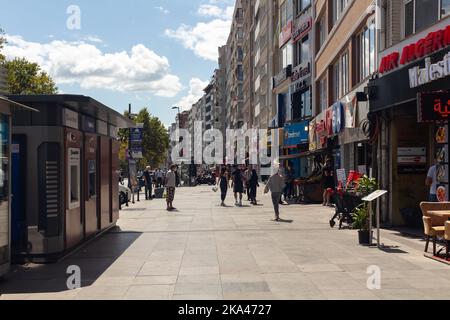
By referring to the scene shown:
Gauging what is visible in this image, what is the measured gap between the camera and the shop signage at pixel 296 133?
34.2 m

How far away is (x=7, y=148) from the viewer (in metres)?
8.84

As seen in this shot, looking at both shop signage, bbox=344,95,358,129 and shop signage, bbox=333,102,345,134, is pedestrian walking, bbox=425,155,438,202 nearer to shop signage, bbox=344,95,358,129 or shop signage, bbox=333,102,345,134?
shop signage, bbox=344,95,358,129

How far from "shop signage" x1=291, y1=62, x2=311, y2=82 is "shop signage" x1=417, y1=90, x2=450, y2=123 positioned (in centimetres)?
2255

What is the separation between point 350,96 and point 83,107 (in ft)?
38.9

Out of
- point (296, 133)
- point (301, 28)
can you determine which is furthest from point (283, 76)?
point (296, 133)

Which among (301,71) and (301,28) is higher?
(301,28)

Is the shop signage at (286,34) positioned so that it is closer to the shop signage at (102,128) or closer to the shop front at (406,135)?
the shop front at (406,135)

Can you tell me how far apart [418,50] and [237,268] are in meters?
6.74

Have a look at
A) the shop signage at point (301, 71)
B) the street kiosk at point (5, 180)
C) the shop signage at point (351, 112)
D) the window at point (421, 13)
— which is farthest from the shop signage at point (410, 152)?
the shop signage at point (301, 71)

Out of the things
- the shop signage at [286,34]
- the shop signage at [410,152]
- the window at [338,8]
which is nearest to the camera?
the shop signage at [410,152]

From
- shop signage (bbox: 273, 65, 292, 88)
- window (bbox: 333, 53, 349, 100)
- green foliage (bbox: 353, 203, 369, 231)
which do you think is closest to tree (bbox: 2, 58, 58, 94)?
shop signage (bbox: 273, 65, 292, 88)

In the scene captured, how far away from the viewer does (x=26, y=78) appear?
131ft

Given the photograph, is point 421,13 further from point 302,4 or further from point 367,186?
point 302,4

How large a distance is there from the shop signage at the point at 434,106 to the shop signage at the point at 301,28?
22.3 m
